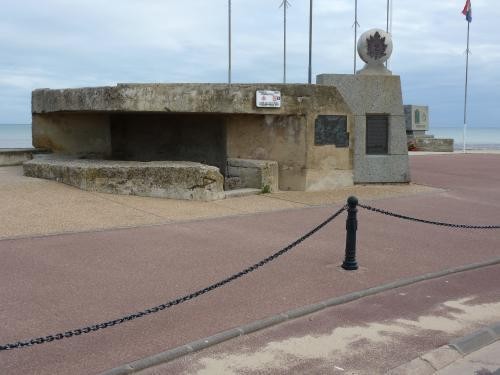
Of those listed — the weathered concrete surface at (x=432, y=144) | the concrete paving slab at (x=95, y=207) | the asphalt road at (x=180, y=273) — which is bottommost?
the asphalt road at (x=180, y=273)

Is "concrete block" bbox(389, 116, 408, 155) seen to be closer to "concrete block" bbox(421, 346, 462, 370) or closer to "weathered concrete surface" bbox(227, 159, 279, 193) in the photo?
"weathered concrete surface" bbox(227, 159, 279, 193)

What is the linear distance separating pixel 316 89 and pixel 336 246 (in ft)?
18.8

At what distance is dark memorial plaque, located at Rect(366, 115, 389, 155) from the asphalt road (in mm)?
4035

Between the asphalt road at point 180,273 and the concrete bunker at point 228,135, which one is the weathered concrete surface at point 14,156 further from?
the asphalt road at point 180,273

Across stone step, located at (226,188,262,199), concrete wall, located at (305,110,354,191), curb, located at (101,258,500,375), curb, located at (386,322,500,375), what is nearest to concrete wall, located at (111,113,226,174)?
stone step, located at (226,188,262,199)

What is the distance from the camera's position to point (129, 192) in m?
10.8

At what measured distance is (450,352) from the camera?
13.9 feet

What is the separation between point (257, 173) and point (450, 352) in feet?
26.0

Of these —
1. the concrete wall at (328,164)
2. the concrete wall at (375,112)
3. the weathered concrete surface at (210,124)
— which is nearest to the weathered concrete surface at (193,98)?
the weathered concrete surface at (210,124)

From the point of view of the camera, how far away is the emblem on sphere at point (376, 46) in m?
13.9

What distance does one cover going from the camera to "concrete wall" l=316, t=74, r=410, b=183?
13.2 meters

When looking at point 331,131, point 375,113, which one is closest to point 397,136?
point 375,113

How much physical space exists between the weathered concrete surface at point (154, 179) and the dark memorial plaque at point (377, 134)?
4.59 meters

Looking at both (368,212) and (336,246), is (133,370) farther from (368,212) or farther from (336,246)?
(368,212)
